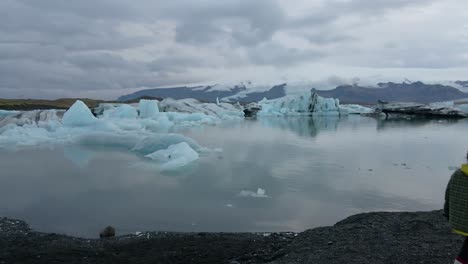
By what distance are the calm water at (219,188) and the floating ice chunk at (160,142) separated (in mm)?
1003

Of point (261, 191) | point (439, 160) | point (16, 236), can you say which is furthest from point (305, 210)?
point (439, 160)

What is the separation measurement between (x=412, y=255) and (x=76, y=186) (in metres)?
10.2

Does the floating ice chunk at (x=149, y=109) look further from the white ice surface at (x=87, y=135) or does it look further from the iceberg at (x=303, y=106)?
the iceberg at (x=303, y=106)

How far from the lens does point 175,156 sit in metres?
16.7

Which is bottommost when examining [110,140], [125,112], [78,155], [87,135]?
[78,155]

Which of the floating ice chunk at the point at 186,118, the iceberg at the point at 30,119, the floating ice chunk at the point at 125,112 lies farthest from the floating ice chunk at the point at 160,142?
the floating ice chunk at the point at 186,118

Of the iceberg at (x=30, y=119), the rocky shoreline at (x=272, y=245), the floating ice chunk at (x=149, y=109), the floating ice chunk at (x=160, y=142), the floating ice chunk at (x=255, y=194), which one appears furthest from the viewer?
the floating ice chunk at (x=149, y=109)

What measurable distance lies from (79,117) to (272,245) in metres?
24.9

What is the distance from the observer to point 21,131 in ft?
89.0

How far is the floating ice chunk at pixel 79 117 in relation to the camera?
29.0m

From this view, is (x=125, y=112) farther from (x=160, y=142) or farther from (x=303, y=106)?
(x=303, y=106)

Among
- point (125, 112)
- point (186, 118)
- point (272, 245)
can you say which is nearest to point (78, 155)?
point (272, 245)

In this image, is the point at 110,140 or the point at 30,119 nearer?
the point at 110,140

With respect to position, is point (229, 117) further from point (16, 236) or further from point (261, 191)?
point (16, 236)
